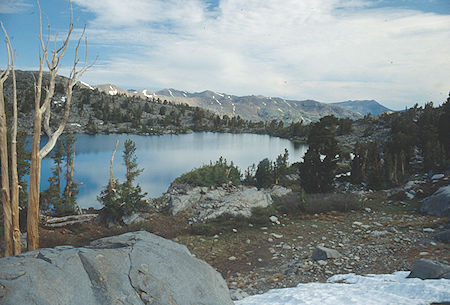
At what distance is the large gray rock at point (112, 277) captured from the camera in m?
3.99

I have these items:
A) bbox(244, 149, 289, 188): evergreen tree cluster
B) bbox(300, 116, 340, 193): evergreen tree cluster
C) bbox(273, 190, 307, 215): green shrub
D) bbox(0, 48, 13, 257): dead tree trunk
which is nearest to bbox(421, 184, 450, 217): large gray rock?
bbox(273, 190, 307, 215): green shrub

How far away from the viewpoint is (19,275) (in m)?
4.04

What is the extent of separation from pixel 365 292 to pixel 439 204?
380 inches

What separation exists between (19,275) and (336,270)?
805 cm

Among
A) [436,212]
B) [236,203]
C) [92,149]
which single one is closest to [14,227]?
[236,203]

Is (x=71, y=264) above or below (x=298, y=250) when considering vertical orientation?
above

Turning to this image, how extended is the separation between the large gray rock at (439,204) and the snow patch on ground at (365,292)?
7.29 metres

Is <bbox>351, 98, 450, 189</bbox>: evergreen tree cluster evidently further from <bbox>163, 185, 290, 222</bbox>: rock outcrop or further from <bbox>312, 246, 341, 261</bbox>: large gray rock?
<bbox>312, 246, 341, 261</bbox>: large gray rock

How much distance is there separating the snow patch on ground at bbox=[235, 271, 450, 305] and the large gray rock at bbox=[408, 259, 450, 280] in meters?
0.26

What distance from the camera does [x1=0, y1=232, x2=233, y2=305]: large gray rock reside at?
157 inches

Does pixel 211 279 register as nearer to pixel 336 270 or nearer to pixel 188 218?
pixel 336 270

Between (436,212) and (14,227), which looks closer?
(14,227)

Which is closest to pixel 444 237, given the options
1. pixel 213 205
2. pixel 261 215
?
pixel 261 215

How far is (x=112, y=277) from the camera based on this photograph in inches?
181
